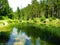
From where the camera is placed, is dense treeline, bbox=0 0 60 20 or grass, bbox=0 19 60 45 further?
dense treeline, bbox=0 0 60 20

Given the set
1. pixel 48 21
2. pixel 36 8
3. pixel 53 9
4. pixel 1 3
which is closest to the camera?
pixel 48 21

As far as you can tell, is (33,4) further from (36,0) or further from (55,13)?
(55,13)

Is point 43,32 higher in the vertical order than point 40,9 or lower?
lower

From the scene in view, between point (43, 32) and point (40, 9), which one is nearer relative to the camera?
point (43, 32)

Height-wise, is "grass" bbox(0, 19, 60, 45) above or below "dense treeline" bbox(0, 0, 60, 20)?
below

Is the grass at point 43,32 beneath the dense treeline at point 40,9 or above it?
beneath

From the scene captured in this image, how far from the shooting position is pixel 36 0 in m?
129

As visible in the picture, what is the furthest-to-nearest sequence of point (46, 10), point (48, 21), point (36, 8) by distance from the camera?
point (36, 8) < point (46, 10) < point (48, 21)

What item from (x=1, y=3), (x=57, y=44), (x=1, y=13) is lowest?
(x=57, y=44)

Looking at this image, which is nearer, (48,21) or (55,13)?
(48,21)

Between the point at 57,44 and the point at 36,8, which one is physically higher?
the point at 36,8

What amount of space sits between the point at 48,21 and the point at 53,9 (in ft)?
84.9

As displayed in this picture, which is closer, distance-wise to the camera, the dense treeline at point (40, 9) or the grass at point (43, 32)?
the grass at point (43, 32)

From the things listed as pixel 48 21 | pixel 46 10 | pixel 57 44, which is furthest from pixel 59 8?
pixel 57 44
